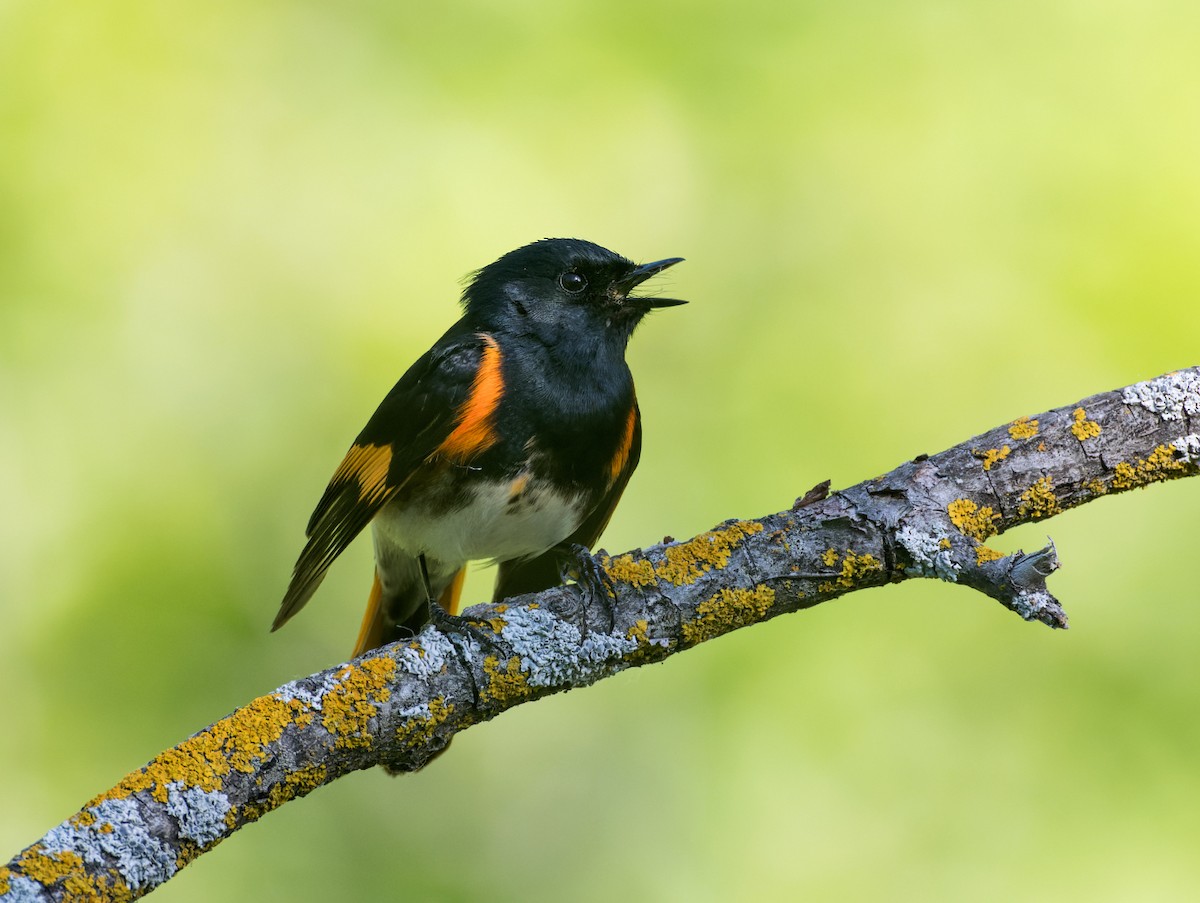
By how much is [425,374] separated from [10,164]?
2.29 m

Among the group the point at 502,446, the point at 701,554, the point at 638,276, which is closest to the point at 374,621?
the point at 502,446

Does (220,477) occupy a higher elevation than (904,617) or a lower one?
higher

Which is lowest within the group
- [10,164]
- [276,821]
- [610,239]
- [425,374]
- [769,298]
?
[276,821]

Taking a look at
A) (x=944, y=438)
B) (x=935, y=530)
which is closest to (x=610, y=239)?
(x=944, y=438)

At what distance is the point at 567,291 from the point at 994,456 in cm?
149

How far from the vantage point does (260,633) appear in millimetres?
4426

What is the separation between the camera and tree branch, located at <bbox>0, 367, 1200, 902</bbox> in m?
2.44

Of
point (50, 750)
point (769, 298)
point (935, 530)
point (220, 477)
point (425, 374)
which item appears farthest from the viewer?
point (769, 298)

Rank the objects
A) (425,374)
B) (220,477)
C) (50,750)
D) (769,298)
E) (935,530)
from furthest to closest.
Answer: (769,298) < (220,477) < (50,750) < (425,374) < (935,530)

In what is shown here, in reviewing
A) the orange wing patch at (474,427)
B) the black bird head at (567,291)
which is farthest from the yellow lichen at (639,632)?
the black bird head at (567,291)

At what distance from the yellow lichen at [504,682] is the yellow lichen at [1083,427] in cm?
134

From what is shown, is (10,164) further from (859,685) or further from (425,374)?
(859,685)

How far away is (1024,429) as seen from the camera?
2822 millimetres

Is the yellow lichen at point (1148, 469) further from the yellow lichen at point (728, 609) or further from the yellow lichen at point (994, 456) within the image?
the yellow lichen at point (728, 609)
